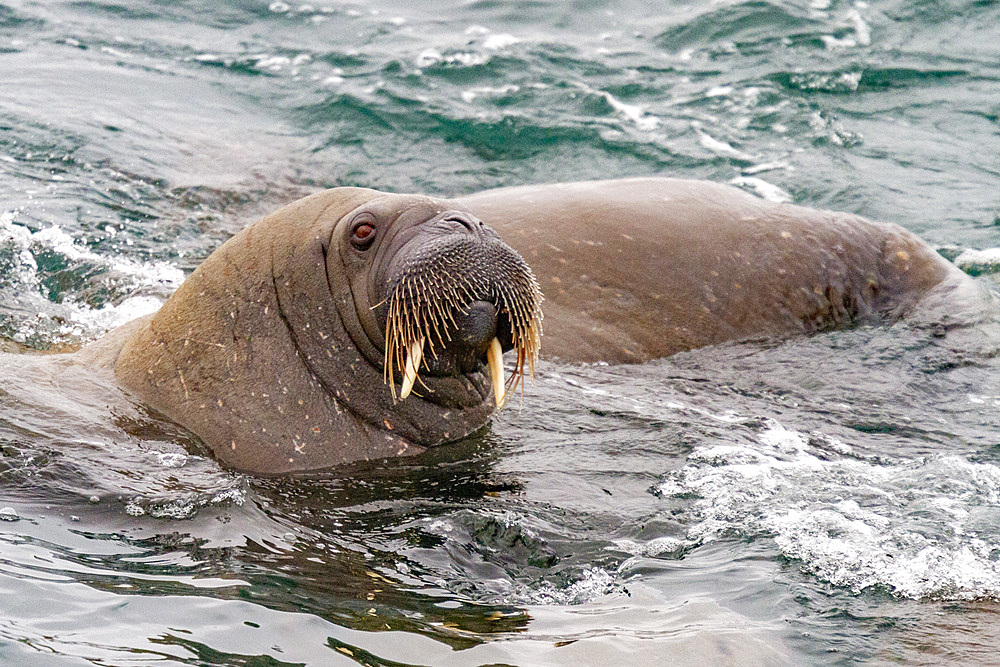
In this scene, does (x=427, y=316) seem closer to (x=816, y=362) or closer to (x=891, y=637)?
(x=891, y=637)

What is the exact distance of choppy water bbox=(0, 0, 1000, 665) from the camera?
437cm

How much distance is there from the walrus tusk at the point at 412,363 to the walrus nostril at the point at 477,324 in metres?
0.21

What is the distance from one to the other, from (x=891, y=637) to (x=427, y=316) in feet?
8.00

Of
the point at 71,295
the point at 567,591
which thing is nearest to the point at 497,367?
the point at 567,591

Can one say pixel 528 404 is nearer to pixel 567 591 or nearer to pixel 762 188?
pixel 567 591

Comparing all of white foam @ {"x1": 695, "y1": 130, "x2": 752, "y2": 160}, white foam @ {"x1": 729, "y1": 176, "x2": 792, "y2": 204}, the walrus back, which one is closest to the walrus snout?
the walrus back

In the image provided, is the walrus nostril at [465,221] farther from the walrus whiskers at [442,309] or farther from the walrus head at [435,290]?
the walrus whiskers at [442,309]

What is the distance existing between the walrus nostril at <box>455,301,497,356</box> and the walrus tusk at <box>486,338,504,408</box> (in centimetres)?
9

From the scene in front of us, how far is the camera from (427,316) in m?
5.52

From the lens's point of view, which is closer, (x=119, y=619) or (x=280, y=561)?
(x=119, y=619)

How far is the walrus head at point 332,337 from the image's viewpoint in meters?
5.64

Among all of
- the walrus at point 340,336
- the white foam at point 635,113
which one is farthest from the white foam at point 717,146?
the walrus at point 340,336

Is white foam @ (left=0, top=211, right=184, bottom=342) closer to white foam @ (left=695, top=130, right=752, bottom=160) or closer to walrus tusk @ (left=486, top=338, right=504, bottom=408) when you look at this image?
walrus tusk @ (left=486, top=338, right=504, bottom=408)

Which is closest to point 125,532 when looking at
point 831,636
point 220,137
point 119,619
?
point 119,619
